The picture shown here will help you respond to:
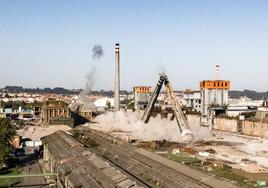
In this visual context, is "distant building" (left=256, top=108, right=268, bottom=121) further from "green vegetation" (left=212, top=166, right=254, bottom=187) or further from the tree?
the tree

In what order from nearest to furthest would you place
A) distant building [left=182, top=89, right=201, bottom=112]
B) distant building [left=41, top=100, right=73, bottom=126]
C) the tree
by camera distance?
1. the tree
2. distant building [left=41, top=100, right=73, bottom=126]
3. distant building [left=182, top=89, right=201, bottom=112]

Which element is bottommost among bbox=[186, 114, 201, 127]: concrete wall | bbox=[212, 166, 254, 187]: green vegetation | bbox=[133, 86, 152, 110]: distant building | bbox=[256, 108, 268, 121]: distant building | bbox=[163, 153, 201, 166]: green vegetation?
bbox=[163, 153, 201, 166]: green vegetation

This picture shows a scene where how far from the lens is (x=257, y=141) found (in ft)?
208

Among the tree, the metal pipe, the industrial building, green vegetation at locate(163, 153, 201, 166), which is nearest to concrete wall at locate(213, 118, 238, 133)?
the industrial building

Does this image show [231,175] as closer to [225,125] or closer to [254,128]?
[254,128]

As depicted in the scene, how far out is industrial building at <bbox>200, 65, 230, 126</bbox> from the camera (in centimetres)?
8194

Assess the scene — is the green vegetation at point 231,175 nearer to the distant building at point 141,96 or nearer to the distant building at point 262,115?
the distant building at point 262,115

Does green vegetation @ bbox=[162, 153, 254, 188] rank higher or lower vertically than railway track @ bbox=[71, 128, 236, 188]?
lower

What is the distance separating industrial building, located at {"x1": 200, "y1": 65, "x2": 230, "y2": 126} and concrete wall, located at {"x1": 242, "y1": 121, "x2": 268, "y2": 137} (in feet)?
29.1

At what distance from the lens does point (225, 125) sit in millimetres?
79125

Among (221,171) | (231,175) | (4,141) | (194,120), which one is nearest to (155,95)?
(194,120)

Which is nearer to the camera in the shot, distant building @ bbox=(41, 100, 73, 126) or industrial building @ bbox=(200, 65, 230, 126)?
industrial building @ bbox=(200, 65, 230, 126)

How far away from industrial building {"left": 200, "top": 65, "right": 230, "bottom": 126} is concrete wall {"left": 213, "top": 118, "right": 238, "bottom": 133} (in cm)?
143

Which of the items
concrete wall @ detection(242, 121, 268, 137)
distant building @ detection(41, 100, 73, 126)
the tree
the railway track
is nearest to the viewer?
the railway track
